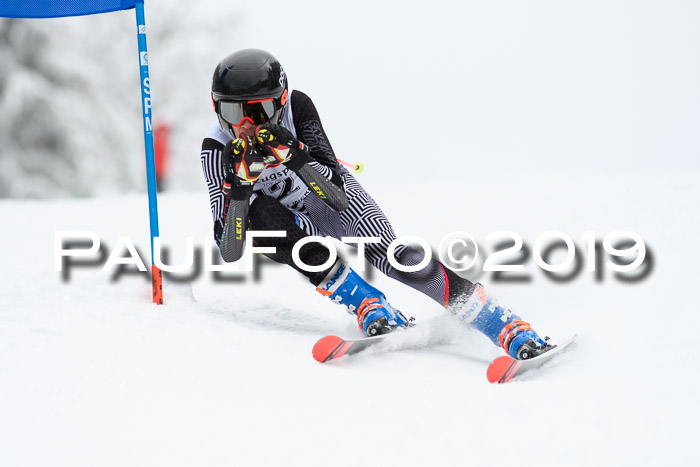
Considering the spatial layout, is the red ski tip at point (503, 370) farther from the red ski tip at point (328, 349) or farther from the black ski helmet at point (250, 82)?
the black ski helmet at point (250, 82)

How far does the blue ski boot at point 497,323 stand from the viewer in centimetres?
271

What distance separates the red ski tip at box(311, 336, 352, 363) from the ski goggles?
1.02 m

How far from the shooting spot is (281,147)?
2781 millimetres

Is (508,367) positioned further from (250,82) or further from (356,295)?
(250,82)

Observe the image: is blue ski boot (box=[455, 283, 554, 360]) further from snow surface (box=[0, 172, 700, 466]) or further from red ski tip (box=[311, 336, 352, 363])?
red ski tip (box=[311, 336, 352, 363])

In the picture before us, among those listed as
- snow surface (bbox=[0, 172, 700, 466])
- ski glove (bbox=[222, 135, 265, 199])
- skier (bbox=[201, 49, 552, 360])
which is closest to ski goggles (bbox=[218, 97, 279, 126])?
skier (bbox=[201, 49, 552, 360])

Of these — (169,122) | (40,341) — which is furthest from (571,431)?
(169,122)

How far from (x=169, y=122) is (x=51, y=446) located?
14.9m

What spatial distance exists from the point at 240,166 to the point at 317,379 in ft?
3.23

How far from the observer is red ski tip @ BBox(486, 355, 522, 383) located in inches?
93.7

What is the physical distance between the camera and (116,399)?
77.9 inches

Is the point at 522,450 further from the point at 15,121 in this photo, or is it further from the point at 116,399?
the point at 15,121

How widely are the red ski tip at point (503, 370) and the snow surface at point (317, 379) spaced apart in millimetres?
97

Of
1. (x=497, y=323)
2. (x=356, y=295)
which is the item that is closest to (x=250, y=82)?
(x=356, y=295)
